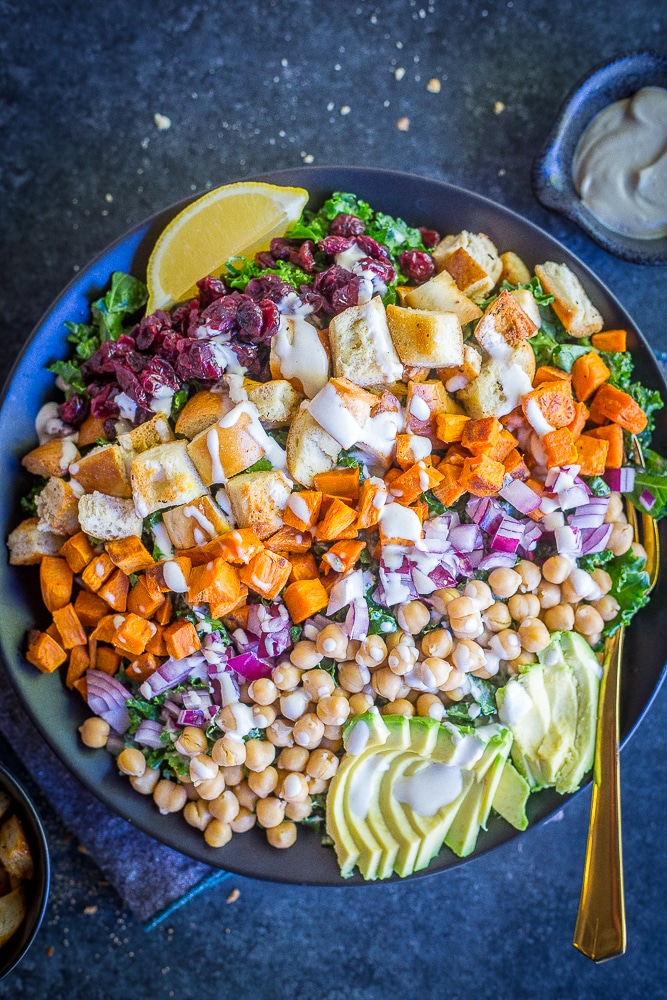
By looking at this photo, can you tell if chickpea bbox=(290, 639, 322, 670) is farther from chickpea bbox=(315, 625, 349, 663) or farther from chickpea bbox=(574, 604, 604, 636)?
chickpea bbox=(574, 604, 604, 636)

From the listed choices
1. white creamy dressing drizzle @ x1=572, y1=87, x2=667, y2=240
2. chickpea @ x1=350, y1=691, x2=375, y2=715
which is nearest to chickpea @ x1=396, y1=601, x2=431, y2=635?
chickpea @ x1=350, y1=691, x2=375, y2=715

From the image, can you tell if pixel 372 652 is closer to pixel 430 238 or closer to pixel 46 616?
pixel 46 616

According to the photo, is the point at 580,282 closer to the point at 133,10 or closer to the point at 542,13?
the point at 542,13

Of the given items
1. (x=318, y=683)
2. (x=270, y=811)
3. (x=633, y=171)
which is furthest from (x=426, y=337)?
(x=270, y=811)

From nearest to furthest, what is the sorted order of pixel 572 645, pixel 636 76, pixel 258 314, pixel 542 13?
pixel 258 314 < pixel 572 645 < pixel 636 76 < pixel 542 13

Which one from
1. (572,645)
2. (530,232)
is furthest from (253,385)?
(572,645)

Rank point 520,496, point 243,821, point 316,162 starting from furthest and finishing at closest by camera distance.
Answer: point 316,162, point 243,821, point 520,496
